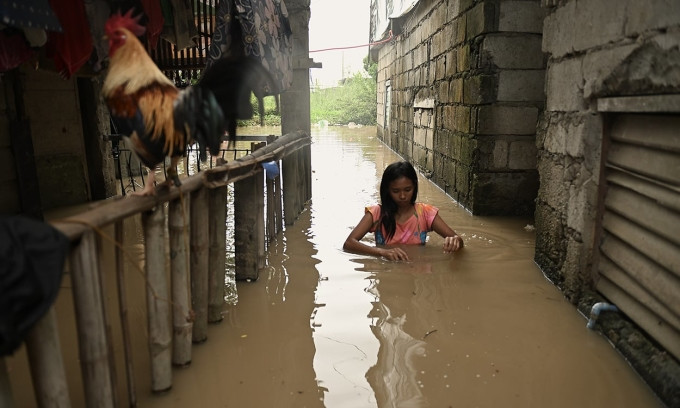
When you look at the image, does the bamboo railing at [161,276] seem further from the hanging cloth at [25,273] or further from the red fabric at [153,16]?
the red fabric at [153,16]

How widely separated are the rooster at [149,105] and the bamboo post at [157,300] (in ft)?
0.60

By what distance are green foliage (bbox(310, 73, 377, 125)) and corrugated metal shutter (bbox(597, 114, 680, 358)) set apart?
24667mm

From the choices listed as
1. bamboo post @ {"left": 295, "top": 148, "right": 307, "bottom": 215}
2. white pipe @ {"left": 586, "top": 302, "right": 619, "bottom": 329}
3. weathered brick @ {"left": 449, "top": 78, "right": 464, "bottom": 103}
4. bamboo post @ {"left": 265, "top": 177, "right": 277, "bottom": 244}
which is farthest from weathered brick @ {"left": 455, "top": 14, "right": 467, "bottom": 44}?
white pipe @ {"left": 586, "top": 302, "right": 619, "bottom": 329}

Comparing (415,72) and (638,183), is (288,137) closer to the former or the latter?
(638,183)

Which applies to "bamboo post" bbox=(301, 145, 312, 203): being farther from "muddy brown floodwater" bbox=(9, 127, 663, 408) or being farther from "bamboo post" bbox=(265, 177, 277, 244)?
"muddy brown floodwater" bbox=(9, 127, 663, 408)

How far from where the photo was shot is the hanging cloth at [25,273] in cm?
140

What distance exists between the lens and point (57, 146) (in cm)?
631

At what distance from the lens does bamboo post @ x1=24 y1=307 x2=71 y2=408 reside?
5.27ft

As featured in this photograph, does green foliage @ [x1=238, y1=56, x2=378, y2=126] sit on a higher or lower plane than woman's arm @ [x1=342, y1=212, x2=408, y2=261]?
higher

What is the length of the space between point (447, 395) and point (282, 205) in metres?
3.73

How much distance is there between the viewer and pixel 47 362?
5.41 ft

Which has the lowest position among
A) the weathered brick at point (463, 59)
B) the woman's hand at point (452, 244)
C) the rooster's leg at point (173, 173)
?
the woman's hand at point (452, 244)

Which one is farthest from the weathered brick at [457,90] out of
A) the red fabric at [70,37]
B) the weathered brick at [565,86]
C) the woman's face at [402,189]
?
the red fabric at [70,37]

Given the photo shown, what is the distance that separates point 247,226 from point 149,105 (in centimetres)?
198
